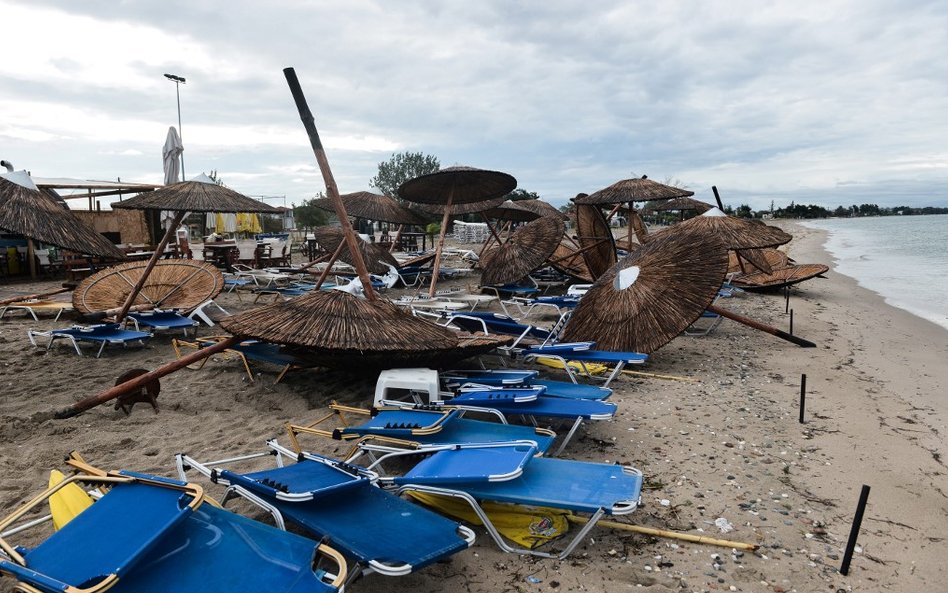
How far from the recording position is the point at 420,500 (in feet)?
10.4

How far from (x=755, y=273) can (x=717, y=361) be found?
7.80m

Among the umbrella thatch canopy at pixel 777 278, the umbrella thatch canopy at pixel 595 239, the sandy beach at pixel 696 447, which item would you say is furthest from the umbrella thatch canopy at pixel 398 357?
the umbrella thatch canopy at pixel 777 278

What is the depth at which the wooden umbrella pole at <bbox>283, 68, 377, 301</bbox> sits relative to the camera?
15.9 feet

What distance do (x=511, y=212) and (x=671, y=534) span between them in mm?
13847

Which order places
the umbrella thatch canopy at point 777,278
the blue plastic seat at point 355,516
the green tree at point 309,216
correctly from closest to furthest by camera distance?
the blue plastic seat at point 355,516
the umbrella thatch canopy at point 777,278
the green tree at point 309,216

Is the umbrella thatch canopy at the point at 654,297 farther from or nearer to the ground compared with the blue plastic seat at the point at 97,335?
farther from the ground

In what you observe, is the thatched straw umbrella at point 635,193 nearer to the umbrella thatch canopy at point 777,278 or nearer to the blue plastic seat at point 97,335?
the umbrella thatch canopy at point 777,278

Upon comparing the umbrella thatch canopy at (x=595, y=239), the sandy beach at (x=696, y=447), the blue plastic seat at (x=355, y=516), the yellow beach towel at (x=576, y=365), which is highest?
the umbrella thatch canopy at (x=595, y=239)

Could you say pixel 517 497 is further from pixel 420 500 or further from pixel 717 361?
pixel 717 361

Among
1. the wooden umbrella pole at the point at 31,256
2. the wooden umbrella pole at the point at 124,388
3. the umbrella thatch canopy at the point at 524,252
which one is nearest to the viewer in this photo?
the wooden umbrella pole at the point at 124,388

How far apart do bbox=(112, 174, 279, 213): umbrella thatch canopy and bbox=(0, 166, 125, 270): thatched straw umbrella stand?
70.4 inches

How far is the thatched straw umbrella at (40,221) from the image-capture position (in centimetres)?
347

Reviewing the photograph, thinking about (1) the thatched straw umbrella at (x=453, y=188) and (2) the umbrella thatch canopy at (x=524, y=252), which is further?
(2) the umbrella thatch canopy at (x=524, y=252)

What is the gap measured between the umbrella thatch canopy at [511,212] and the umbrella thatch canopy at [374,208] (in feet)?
7.65
